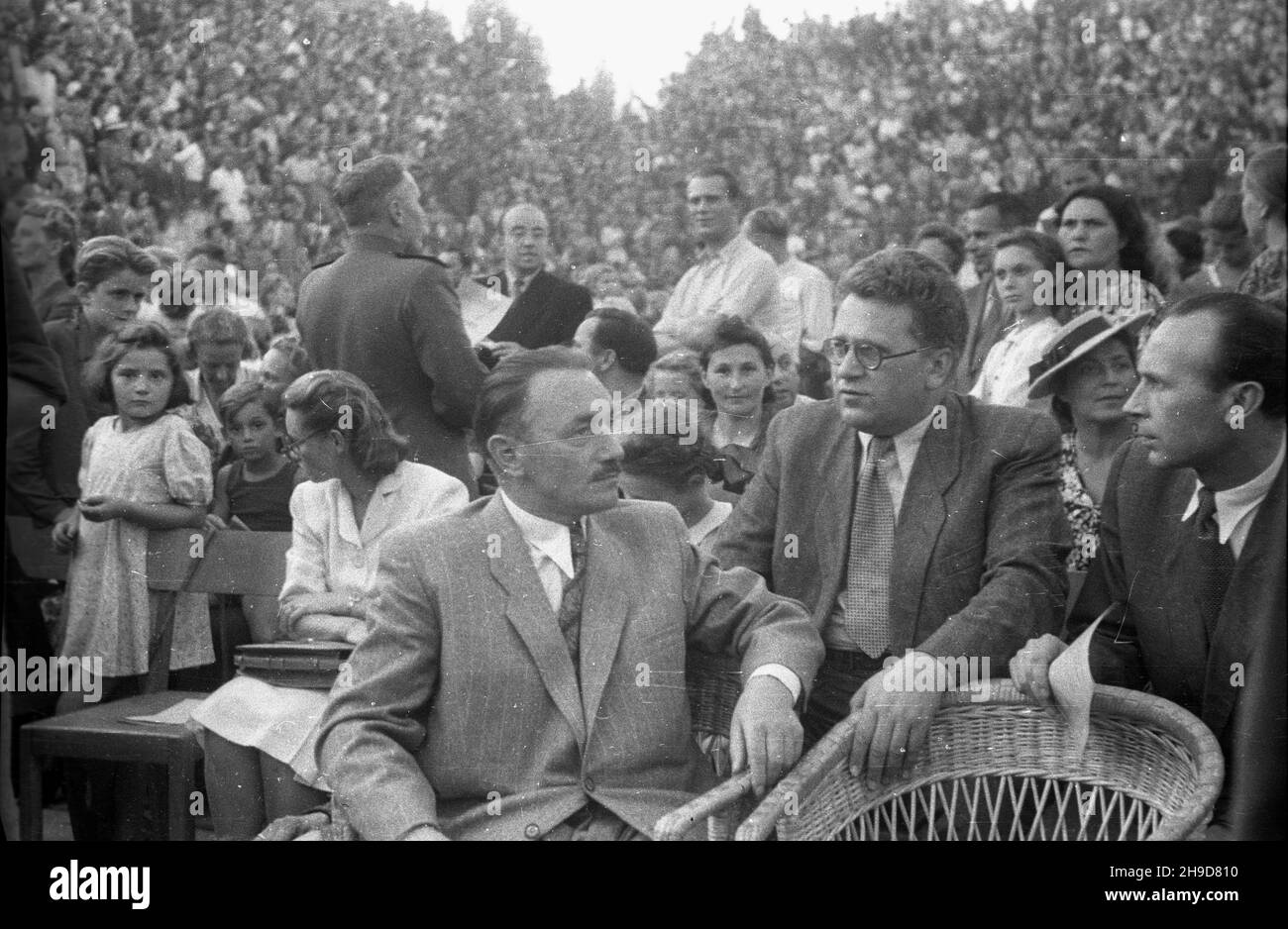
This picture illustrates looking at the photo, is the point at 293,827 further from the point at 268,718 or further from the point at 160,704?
the point at 160,704

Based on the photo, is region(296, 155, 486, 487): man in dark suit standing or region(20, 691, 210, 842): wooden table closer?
region(20, 691, 210, 842): wooden table

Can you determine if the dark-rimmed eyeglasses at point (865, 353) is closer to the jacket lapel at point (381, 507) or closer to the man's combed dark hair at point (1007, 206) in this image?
the man's combed dark hair at point (1007, 206)

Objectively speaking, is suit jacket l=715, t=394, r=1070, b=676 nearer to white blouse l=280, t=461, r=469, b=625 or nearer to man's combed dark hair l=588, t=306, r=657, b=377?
man's combed dark hair l=588, t=306, r=657, b=377

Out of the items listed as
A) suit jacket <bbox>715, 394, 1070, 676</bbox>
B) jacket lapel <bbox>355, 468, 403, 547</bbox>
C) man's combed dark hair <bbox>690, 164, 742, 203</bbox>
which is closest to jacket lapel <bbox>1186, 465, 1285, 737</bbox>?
suit jacket <bbox>715, 394, 1070, 676</bbox>

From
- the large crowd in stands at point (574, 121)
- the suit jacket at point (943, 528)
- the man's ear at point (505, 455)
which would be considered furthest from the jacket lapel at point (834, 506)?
the man's ear at point (505, 455)

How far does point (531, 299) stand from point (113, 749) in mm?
1325

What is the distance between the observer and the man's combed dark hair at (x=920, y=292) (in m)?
3.38

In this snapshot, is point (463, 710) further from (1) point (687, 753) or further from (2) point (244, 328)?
(2) point (244, 328)

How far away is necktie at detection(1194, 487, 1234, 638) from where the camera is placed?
3.30 m

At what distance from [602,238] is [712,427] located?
50 cm

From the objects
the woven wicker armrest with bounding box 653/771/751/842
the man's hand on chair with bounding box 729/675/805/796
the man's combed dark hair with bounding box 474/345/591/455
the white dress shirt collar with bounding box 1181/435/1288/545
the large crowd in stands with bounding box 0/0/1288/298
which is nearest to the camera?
the woven wicker armrest with bounding box 653/771/751/842

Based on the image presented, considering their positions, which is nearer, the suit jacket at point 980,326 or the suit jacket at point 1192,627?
the suit jacket at point 1192,627

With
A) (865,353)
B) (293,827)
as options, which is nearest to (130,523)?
(293,827)

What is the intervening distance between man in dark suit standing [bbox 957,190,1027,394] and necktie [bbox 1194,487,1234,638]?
55 cm
